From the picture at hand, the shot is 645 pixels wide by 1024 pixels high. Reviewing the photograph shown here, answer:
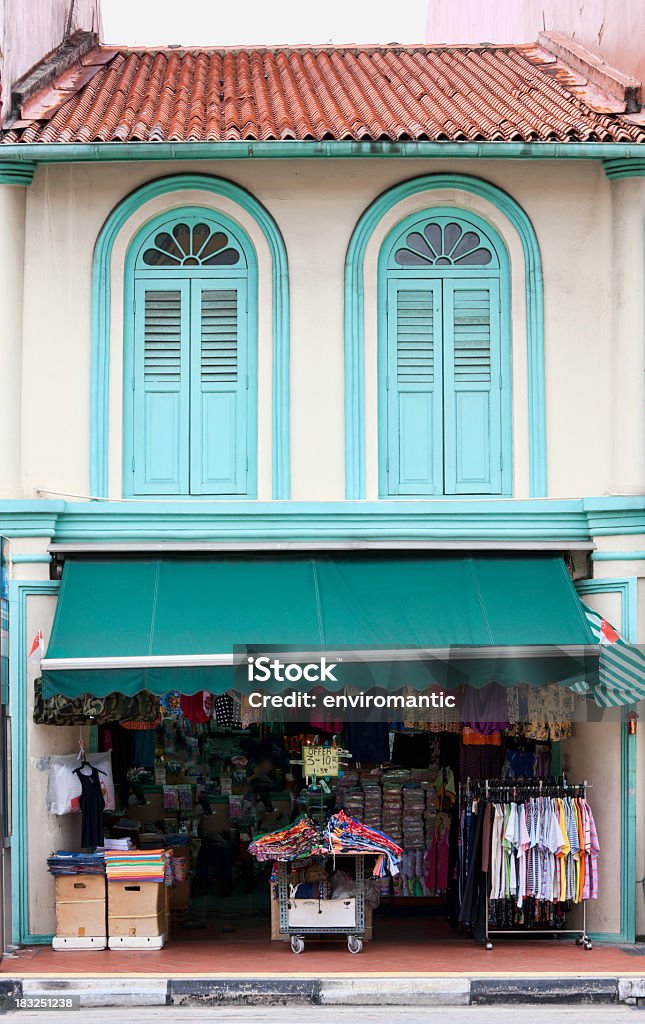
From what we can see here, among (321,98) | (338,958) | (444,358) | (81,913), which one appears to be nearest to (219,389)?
(444,358)

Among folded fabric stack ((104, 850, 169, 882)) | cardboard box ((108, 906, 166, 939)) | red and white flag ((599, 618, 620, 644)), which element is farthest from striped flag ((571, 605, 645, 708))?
cardboard box ((108, 906, 166, 939))

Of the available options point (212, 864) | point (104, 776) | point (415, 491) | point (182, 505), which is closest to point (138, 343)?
point (182, 505)

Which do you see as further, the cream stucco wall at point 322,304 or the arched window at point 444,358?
the arched window at point 444,358

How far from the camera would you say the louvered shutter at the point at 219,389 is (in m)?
13.8

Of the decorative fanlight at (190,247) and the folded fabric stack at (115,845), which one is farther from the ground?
the decorative fanlight at (190,247)

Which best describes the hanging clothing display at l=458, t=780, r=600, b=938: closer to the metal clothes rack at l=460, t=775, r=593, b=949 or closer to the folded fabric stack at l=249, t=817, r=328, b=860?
the metal clothes rack at l=460, t=775, r=593, b=949

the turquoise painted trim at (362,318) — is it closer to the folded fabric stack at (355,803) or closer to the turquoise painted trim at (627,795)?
the turquoise painted trim at (627,795)

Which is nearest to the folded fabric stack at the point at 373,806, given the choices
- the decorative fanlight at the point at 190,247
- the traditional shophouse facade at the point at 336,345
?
the traditional shophouse facade at the point at 336,345

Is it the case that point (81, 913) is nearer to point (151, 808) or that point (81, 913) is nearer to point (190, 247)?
point (151, 808)

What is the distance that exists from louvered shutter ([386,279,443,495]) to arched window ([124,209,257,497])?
1305mm

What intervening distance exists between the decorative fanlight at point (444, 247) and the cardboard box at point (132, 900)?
20.4ft

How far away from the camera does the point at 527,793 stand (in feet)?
43.7

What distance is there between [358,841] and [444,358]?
452 centimetres

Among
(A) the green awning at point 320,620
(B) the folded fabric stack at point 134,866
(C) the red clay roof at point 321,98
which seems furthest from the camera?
(C) the red clay roof at point 321,98
